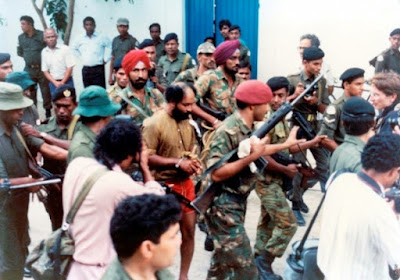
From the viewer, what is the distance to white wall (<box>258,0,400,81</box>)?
966cm

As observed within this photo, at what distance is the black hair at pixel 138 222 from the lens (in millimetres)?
2320

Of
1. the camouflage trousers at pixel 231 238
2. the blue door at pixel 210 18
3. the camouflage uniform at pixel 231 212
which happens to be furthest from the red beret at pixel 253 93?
the blue door at pixel 210 18

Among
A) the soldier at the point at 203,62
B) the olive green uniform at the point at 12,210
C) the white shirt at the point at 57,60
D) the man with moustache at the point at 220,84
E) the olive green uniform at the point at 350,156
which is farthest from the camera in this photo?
the white shirt at the point at 57,60

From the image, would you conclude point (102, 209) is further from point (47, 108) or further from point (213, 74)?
point (47, 108)

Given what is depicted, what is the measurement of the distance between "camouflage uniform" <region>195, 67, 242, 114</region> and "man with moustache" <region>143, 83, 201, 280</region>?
126 centimetres

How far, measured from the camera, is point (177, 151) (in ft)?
16.1

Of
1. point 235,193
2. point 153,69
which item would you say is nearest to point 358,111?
point 235,193

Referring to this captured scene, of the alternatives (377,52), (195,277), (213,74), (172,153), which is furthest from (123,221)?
(377,52)

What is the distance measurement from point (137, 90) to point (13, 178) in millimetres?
1779

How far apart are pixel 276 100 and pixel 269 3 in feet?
17.8

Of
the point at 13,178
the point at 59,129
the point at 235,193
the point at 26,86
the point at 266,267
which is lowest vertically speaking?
the point at 266,267

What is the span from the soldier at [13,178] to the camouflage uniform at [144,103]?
121cm

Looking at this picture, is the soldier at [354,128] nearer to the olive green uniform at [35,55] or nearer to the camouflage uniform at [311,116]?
the camouflage uniform at [311,116]

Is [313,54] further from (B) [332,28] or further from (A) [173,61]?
(B) [332,28]
